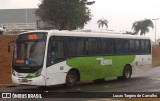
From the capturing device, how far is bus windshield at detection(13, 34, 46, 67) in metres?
21.0

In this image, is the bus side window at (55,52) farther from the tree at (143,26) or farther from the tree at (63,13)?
the tree at (143,26)

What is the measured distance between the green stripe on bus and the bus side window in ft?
2.11

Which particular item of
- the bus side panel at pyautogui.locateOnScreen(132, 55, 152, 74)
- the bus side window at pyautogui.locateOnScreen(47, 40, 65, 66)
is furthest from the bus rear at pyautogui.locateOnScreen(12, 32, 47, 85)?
the bus side panel at pyautogui.locateOnScreen(132, 55, 152, 74)

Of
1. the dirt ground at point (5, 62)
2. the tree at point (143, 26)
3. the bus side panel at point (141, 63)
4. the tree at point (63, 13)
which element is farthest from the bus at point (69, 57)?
the tree at point (143, 26)

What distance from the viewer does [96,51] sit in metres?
24.7

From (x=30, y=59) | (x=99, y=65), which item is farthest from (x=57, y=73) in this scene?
(x=99, y=65)

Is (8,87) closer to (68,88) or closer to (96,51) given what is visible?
(68,88)

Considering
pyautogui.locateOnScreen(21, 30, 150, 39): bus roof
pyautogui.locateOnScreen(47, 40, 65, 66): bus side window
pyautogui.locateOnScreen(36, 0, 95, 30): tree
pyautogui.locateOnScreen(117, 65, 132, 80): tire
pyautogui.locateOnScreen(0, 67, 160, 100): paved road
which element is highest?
pyautogui.locateOnScreen(36, 0, 95, 30): tree

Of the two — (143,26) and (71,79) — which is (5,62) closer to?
(71,79)

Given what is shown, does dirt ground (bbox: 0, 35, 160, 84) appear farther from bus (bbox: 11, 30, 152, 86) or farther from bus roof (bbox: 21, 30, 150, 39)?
bus roof (bbox: 21, 30, 150, 39)

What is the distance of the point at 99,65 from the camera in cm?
2488

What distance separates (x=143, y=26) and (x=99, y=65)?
292 feet

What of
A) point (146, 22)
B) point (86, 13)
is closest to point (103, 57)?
point (86, 13)

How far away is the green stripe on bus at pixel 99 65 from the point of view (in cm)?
2323
